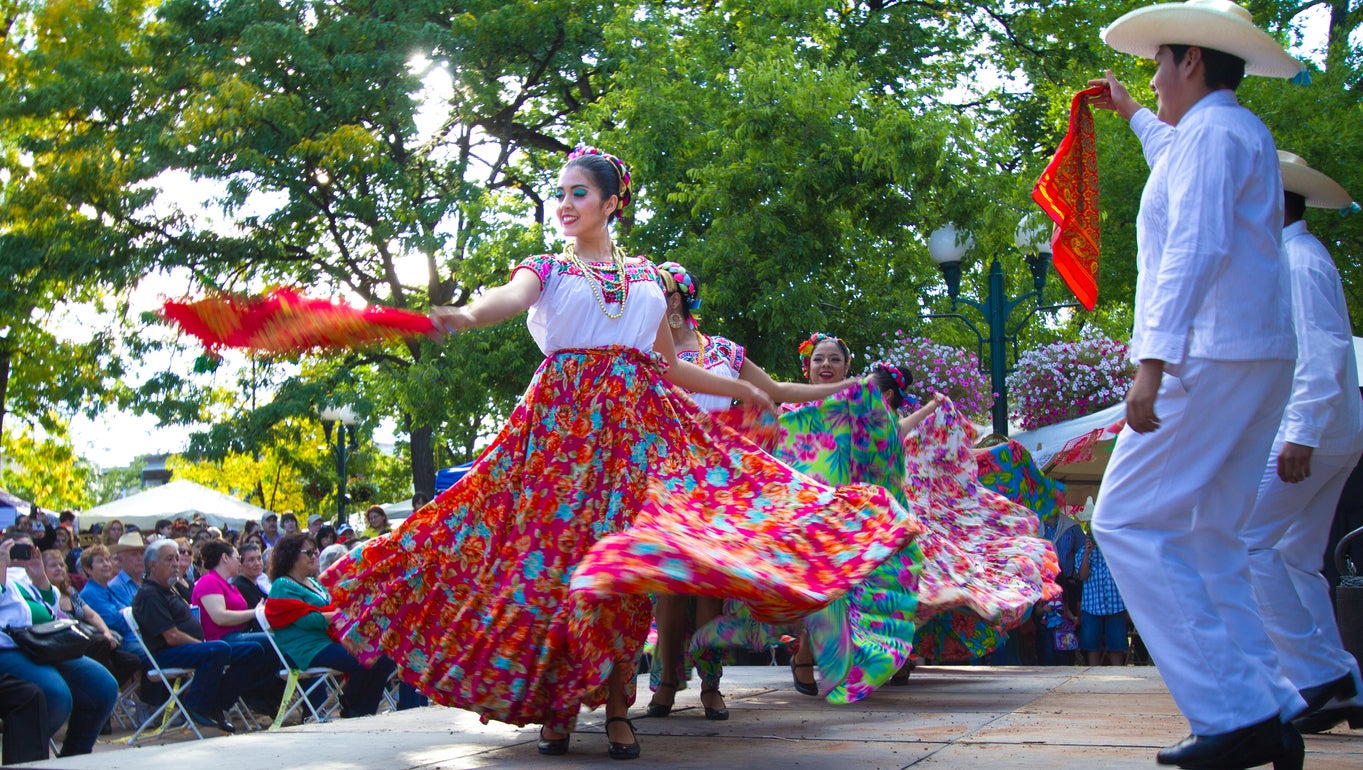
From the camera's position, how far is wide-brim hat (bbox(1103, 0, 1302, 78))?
3.60m

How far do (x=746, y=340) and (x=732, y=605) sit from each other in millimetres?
9068

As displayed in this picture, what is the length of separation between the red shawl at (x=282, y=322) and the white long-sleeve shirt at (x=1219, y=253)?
1.94m

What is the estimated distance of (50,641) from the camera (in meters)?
5.88

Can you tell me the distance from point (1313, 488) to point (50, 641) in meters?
5.14

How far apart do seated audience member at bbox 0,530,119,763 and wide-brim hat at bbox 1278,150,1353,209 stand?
5.35 meters

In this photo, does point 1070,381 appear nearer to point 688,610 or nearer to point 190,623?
point 190,623

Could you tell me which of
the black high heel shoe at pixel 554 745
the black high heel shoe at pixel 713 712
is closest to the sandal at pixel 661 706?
the black high heel shoe at pixel 713 712

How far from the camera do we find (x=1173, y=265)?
3.40m

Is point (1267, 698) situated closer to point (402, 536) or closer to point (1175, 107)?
point (1175, 107)

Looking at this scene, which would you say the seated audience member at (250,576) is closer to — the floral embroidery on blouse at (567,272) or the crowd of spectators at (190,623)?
the crowd of spectators at (190,623)

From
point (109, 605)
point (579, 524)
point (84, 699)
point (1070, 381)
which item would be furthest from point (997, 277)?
point (579, 524)

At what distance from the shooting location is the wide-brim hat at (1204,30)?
360cm

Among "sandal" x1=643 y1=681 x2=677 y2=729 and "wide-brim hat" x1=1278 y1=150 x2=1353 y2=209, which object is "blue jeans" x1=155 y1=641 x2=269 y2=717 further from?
"wide-brim hat" x1=1278 y1=150 x2=1353 y2=209

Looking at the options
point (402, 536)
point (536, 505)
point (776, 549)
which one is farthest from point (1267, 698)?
point (402, 536)
